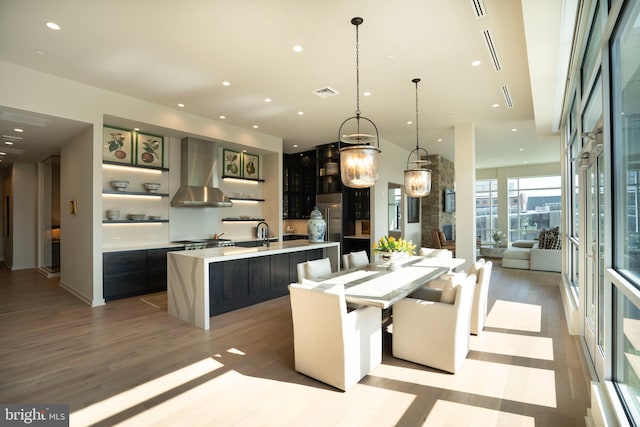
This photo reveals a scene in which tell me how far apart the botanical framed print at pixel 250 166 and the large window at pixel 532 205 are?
31.3ft

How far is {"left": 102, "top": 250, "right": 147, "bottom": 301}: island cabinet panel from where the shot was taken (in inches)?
200

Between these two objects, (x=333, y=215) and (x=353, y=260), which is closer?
(x=353, y=260)

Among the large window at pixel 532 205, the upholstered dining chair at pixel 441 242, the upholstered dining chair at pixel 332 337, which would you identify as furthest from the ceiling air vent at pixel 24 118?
the large window at pixel 532 205

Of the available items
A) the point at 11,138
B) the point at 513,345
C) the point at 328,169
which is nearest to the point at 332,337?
the point at 513,345

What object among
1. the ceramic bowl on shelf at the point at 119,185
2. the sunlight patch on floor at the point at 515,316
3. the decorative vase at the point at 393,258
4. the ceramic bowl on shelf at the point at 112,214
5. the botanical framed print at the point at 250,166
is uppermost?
the botanical framed print at the point at 250,166

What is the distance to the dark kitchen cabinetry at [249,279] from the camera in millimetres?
4340

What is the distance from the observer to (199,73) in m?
4.25

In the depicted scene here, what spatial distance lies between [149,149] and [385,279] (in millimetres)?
5014

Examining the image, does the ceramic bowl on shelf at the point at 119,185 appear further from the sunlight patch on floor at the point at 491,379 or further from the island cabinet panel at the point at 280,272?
the sunlight patch on floor at the point at 491,379

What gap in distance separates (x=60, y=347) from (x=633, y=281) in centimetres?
459

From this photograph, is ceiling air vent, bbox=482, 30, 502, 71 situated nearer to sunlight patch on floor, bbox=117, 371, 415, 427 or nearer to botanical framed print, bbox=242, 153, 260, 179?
sunlight patch on floor, bbox=117, 371, 415, 427

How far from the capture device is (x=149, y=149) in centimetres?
605

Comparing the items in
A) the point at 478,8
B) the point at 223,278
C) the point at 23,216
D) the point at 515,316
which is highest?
Answer: the point at 478,8

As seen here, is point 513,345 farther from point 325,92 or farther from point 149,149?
point 149,149
